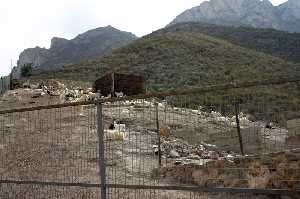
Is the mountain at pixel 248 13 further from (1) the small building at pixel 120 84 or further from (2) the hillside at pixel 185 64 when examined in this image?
(1) the small building at pixel 120 84

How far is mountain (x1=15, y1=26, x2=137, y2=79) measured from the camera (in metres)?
117

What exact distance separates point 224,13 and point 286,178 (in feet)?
506

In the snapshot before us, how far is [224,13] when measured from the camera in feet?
518

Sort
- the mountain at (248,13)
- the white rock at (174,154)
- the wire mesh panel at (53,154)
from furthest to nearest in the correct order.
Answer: the mountain at (248,13)
the white rock at (174,154)
the wire mesh panel at (53,154)

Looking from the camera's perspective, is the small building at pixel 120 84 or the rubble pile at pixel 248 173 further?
the small building at pixel 120 84

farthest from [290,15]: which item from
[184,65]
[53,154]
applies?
[53,154]

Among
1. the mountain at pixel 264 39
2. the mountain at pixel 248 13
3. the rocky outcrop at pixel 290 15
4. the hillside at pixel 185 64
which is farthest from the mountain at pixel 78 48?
the hillside at pixel 185 64

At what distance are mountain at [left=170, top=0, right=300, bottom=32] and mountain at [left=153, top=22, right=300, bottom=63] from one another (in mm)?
63461

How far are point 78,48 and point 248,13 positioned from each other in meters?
56.3

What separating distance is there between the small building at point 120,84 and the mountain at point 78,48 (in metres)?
83.4

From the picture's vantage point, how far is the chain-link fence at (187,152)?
20.5 feet

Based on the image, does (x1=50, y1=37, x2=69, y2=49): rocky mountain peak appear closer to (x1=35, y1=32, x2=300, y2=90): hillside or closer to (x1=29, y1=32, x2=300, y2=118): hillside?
(x1=29, y1=32, x2=300, y2=118): hillside

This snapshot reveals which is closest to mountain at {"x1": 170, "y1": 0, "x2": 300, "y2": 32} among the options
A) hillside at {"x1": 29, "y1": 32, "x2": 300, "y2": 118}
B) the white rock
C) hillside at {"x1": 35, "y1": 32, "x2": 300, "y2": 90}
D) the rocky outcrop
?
the rocky outcrop

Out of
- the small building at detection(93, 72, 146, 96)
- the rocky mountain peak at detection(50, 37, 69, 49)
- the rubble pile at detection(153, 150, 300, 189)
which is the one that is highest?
the rocky mountain peak at detection(50, 37, 69, 49)
